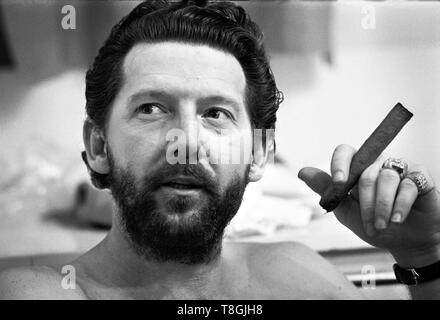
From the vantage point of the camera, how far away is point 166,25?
91 centimetres

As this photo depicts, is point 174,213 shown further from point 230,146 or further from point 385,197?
point 385,197

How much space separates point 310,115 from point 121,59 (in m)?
0.59

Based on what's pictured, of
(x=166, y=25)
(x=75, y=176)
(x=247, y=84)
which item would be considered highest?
(x=166, y=25)

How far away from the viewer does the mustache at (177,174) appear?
2.77 feet

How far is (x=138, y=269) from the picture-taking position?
937 mm

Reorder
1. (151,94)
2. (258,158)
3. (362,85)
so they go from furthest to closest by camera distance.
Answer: (362,85) < (258,158) < (151,94)

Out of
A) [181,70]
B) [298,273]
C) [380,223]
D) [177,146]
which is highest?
[181,70]

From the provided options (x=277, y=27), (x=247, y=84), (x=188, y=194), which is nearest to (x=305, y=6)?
(x=277, y=27)

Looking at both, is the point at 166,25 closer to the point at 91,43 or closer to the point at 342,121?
the point at 91,43

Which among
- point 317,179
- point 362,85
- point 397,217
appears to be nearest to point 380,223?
point 397,217

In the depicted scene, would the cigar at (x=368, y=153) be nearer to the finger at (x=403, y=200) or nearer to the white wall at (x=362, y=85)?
the finger at (x=403, y=200)

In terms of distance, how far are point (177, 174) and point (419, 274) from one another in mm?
437

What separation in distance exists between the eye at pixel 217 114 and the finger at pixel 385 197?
0.27 m

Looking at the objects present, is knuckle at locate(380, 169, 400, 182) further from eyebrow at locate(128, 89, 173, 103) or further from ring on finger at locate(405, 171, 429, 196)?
eyebrow at locate(128, 89, 173, 103)
